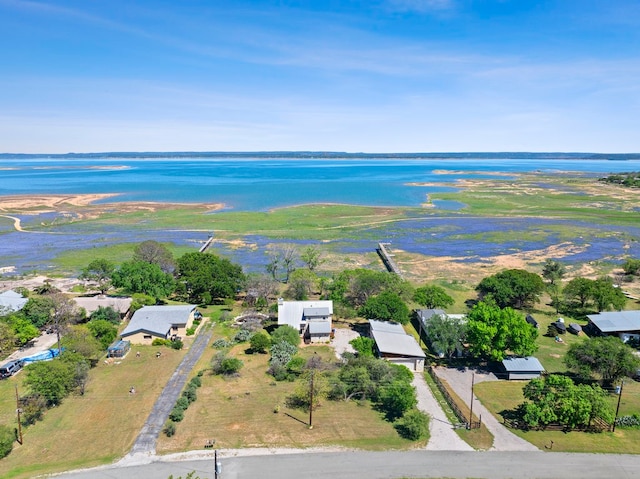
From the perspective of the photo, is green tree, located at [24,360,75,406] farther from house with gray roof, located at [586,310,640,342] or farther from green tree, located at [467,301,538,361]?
house with gray roof, located at [586,310,640,342]

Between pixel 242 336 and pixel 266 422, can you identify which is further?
pixel 242 336

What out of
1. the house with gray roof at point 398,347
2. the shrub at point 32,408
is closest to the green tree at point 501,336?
the house with gray roof at point 398,347

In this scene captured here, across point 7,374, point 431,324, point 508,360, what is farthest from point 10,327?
point 508,360

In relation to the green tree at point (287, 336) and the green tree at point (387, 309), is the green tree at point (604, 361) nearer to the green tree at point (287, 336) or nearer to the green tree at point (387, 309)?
the green tree at point (387, 309)

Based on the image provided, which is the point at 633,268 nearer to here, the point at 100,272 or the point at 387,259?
the point at 387,259

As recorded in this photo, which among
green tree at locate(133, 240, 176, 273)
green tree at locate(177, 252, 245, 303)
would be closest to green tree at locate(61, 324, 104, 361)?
green tree at locate(177, 252, 245, 303)

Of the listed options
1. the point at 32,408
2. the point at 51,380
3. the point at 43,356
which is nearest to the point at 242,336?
the point at 51,380

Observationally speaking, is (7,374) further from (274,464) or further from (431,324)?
(431,324)
